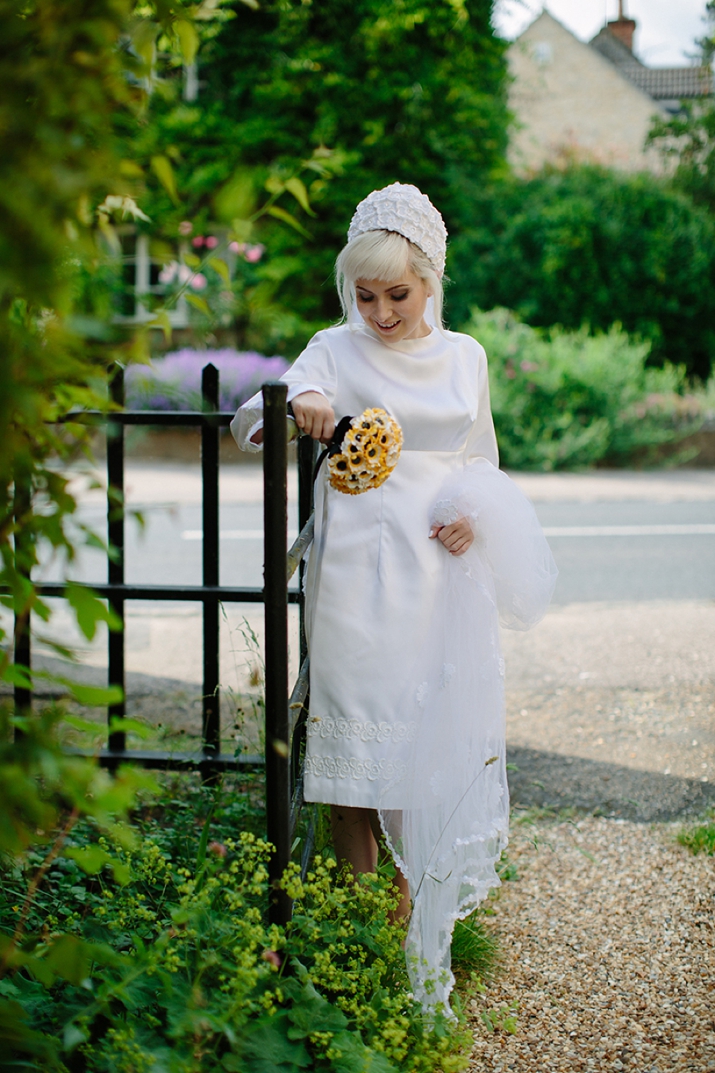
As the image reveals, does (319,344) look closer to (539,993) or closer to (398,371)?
(398,371)

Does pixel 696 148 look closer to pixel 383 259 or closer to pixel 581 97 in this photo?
pixel 581 97

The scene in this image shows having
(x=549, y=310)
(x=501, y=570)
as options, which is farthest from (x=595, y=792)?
(x=549, y=310)

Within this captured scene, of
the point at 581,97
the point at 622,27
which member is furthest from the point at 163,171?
the point at 622,27

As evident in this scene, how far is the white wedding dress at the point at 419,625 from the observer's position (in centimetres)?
209

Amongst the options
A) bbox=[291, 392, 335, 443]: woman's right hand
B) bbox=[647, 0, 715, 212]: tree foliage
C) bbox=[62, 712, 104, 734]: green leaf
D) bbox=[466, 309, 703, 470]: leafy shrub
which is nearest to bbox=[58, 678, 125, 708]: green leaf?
bbox=[62, 712, 104, 734]: green leaf

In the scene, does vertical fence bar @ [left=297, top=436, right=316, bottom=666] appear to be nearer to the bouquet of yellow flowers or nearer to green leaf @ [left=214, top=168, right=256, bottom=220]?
the bouquet of yellow flowers

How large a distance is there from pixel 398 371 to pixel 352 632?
2.01 feet

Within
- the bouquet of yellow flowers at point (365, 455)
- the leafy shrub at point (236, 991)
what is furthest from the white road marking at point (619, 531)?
the leafy shrub at point (236, 991)

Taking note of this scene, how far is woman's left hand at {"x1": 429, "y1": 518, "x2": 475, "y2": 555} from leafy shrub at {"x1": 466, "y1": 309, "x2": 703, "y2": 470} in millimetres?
9918

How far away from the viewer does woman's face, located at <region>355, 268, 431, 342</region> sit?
2.15 metres

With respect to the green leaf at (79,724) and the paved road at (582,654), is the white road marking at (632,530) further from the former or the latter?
Answer: the green leaf at (79,724)

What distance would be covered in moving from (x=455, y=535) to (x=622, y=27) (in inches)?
1257

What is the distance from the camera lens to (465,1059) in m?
1.89

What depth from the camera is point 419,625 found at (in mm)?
2145
